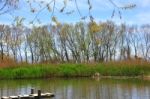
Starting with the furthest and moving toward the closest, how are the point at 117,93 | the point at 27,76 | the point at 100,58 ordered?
1. the point at 100,58
2. the point at 27,76
3. the point at 117,93

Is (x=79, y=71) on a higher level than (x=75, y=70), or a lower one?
lower

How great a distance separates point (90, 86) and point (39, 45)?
3014 centimetres

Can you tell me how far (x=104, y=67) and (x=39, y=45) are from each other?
19.9m

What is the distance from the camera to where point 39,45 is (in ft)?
201

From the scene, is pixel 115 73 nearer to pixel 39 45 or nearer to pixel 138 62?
pixel 138 62

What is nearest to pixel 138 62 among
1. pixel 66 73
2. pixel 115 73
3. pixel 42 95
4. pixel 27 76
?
pixel 115 73

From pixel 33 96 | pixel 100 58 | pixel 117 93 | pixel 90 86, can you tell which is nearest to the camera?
pixel 33 96

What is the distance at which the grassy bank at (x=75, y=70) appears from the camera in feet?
137

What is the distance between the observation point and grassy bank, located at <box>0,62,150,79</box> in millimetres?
41906

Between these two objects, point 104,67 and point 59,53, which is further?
point 59,53

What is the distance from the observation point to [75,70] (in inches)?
1686

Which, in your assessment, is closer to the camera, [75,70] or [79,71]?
[79,71]

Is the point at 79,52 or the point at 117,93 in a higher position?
the point at 79,52

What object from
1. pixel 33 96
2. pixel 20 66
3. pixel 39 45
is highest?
pixel 39 45
